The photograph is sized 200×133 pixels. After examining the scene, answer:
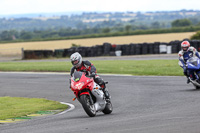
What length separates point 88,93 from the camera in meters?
10.4

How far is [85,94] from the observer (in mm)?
10273

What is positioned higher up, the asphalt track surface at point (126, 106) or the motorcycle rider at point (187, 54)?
the motorcycle rider at point (187, 54)

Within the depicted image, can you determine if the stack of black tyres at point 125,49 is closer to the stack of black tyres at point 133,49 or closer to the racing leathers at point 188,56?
the stack of black tyres at point 133,49

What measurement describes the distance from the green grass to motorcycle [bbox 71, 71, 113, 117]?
7.96ft

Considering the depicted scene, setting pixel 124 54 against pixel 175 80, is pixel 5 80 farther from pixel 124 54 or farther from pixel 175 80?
pixel 124 54

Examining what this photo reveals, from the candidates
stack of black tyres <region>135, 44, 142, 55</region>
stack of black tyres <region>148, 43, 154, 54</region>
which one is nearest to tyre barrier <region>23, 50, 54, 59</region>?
stack of black tyres <region>135, 44, 142, 55</region>

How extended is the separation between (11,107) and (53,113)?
6.44 ft

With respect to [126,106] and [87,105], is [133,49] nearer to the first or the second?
[126,106]

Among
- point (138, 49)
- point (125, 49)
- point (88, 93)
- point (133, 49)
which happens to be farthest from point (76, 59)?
point (125, 49)

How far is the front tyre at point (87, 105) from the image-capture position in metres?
10.1

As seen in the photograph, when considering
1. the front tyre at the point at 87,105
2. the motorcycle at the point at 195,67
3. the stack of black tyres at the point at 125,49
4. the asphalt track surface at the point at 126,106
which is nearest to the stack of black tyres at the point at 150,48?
the stack of black tyres at the point at 125,49

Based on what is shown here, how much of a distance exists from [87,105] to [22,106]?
14.4 ft

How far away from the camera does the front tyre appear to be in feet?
33.3

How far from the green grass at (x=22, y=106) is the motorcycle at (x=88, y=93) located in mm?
2428
